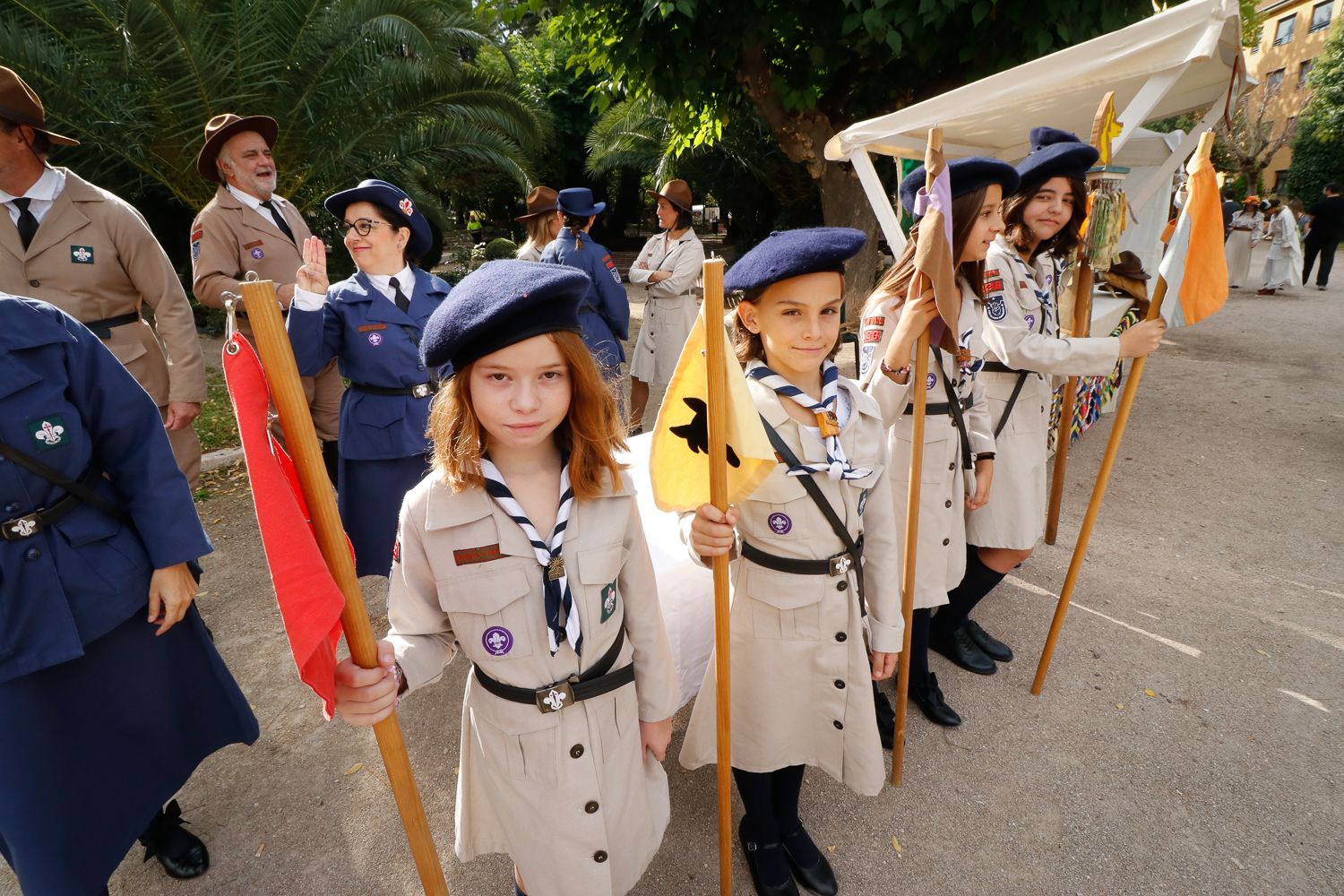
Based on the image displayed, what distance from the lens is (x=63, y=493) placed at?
1.78 metres

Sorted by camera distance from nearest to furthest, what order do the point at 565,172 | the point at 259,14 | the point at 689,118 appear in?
the point at 259,14
the point at 689,118
the point at 565,172

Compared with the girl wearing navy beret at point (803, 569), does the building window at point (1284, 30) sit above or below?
above

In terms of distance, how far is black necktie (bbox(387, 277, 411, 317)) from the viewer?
9.91 feet

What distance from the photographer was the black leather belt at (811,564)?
1971 mm

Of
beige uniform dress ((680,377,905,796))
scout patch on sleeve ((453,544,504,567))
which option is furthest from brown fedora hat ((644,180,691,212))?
scout patch on sleeve ((453,544,504,567))

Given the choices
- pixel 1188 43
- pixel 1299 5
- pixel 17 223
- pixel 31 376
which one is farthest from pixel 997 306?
pixel 1299 5

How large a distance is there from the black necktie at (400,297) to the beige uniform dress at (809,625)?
1803mm

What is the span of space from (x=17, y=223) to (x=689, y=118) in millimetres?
7754

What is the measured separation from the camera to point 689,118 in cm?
908

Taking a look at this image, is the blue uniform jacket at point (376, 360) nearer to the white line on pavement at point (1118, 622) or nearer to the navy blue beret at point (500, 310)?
the navy blue beret at point (500, 310)

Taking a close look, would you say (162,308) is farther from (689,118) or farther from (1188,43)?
(689,118)

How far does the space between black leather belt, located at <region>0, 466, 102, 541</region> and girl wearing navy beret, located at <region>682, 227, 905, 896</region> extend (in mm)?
1644

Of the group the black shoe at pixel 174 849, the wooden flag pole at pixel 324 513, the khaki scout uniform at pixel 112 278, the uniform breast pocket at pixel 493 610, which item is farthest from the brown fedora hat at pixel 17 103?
the uniform breast pocket at pixel 493 610

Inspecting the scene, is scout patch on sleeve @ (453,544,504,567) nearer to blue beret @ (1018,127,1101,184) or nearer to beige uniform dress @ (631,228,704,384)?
blue beret @ (1018,127,1101,184)
